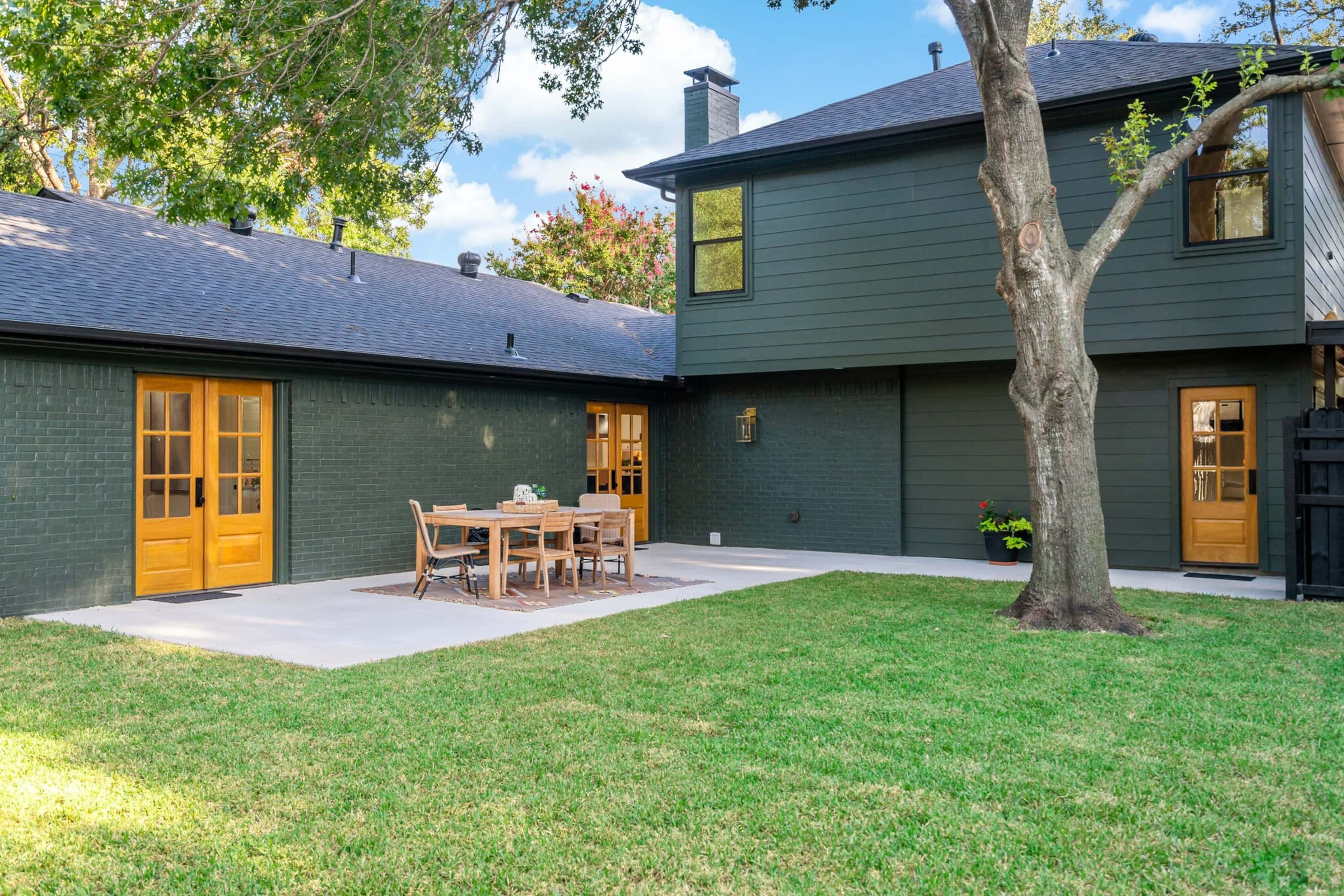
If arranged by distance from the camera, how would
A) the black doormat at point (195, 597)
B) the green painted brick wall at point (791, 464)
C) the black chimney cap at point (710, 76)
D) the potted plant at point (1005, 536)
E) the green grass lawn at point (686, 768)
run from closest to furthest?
the green grass lawn at point (686, 768) < the black doormat at point (195, 597) < the potted plant at point (1005, 536) < the green painted brick wall at point (791, 464) < the black chimney cap at point (710, 76)

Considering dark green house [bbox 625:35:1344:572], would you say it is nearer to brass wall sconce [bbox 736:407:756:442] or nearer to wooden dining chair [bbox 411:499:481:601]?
brass wall sconce [bbox 736:407:756:442]

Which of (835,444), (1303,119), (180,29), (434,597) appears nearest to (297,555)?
(434,597)

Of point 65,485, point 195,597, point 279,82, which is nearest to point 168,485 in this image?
point 65,485

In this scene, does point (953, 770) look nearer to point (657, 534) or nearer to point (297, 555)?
point (297, 555)

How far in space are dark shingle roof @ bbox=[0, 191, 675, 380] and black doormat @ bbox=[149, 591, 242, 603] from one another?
225 centimetres

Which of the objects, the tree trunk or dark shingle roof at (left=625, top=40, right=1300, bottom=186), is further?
dark shingle roof at (left=625, top=40, right=1300, bottom=186)

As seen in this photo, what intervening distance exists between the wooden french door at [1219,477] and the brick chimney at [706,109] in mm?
7535

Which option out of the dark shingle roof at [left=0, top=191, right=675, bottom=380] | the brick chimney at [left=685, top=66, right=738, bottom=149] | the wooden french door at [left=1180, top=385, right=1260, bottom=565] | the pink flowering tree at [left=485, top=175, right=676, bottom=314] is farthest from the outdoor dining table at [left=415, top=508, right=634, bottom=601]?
the pink flowering tree at [left=485, top=175, right=676, bottom=314]

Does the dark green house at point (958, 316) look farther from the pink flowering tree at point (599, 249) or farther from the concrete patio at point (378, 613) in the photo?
the pink flowering tree at point (599, 249)

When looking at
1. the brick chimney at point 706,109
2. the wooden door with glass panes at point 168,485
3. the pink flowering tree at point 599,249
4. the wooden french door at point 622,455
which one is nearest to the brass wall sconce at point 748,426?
the wooden french door at point 622,455

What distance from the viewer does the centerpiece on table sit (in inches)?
371

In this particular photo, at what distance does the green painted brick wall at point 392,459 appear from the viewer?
32.6 ft

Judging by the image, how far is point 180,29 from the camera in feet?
22.3

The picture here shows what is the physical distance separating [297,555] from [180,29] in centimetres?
501
